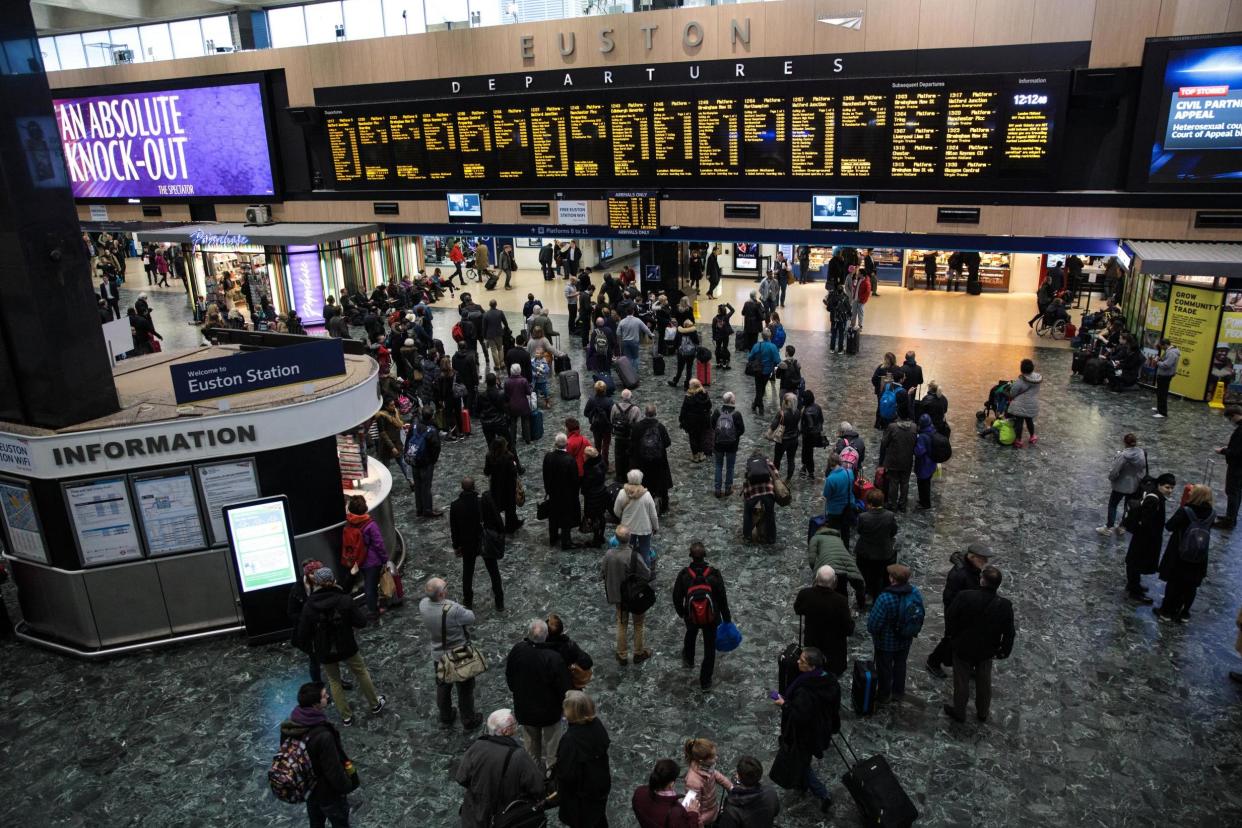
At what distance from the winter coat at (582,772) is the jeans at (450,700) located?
5.75ft

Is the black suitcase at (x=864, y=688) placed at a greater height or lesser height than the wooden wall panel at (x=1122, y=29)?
lesser

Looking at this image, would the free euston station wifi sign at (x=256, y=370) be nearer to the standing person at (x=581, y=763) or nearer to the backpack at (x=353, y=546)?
the backpack at (x=353, y=546)

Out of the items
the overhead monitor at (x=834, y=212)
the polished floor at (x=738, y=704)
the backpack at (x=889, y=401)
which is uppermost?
the overhead monitor at (x=834, y=212)

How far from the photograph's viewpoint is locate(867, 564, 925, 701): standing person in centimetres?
686

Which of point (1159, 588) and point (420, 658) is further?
point (1159, 588)

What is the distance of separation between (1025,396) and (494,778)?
10767 mm

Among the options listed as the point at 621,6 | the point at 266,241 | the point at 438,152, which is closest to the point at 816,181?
the point at 621,6

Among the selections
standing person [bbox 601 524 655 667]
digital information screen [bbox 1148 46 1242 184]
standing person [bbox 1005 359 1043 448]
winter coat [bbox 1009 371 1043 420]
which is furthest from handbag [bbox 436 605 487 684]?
digital information screen [bbox 1148 46 1242 184]

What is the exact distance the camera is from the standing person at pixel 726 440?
437 inches

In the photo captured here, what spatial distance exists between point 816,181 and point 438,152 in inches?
363

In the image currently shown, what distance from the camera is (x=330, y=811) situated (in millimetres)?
5703

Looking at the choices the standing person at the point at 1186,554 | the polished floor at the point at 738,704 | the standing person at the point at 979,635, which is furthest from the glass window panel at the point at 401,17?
the standing person at the point at 979,635

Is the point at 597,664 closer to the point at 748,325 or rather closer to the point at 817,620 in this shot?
the point at 817,620

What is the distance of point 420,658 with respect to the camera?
27.3ft
